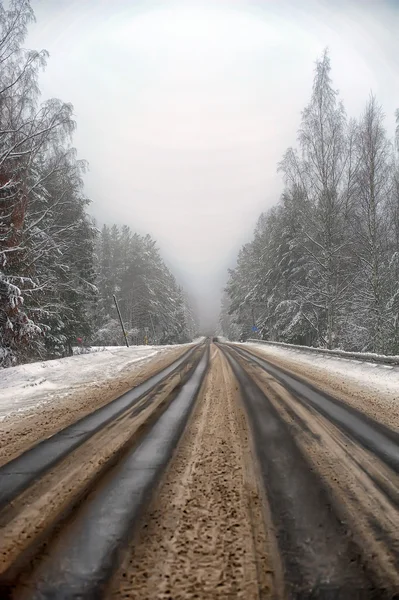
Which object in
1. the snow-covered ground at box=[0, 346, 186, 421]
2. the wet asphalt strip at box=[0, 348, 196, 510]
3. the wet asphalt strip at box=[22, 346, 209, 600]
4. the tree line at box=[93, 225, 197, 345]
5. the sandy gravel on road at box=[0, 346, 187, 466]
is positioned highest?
the tree line at box=[93, 225, 197, 345]

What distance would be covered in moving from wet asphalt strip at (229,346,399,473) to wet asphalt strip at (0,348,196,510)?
2.93 m

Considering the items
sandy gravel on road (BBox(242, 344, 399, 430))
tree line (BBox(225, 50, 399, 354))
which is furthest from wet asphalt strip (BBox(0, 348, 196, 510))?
tree line (BBox(225, 50, 399, 354))

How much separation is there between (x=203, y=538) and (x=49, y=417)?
Result: 3609 millimetres

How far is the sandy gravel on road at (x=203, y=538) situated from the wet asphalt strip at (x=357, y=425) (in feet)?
4.09

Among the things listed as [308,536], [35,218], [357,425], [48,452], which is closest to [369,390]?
[357,425]

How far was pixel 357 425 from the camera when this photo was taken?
142 inches

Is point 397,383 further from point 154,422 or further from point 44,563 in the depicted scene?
point 44,563

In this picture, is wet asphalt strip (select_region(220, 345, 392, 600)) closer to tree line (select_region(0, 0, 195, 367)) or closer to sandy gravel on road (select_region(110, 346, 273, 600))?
sandy gravel on road (select_region(110, 346, 273, 600))

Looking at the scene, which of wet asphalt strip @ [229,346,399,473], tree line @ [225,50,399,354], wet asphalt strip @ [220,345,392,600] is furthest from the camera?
tree line @ [225,50,399,354]

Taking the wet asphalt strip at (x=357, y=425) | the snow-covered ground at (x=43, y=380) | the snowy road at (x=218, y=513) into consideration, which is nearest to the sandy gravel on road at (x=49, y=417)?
the snow-covered ground at (x=43, y=380)

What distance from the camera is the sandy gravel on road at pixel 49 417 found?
11.1 ft

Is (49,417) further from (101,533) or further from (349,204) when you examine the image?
(349,204)

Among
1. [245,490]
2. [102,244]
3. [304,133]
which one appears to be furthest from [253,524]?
[102,244]

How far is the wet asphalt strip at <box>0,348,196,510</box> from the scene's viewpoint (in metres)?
2.36
